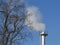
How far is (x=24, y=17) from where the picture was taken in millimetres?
26172

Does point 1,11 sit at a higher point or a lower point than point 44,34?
higher

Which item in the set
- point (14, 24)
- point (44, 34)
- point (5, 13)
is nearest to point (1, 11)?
point (5, 13)

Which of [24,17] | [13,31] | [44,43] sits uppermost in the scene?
[24,17]

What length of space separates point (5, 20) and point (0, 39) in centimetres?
227

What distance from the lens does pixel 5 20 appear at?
84.6ft

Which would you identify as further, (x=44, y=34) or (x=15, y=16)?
(x=15, y=16)

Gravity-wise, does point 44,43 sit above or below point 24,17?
below

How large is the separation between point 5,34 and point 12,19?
1883mm

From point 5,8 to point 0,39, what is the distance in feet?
12.0

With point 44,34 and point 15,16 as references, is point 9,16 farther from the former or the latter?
point 44,34

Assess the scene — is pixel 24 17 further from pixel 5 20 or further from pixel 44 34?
pixel 44 34

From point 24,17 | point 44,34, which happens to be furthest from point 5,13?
point 44,34

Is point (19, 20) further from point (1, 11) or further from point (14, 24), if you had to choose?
point (1, 11)

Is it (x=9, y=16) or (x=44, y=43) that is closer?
(x=44, y=43)
